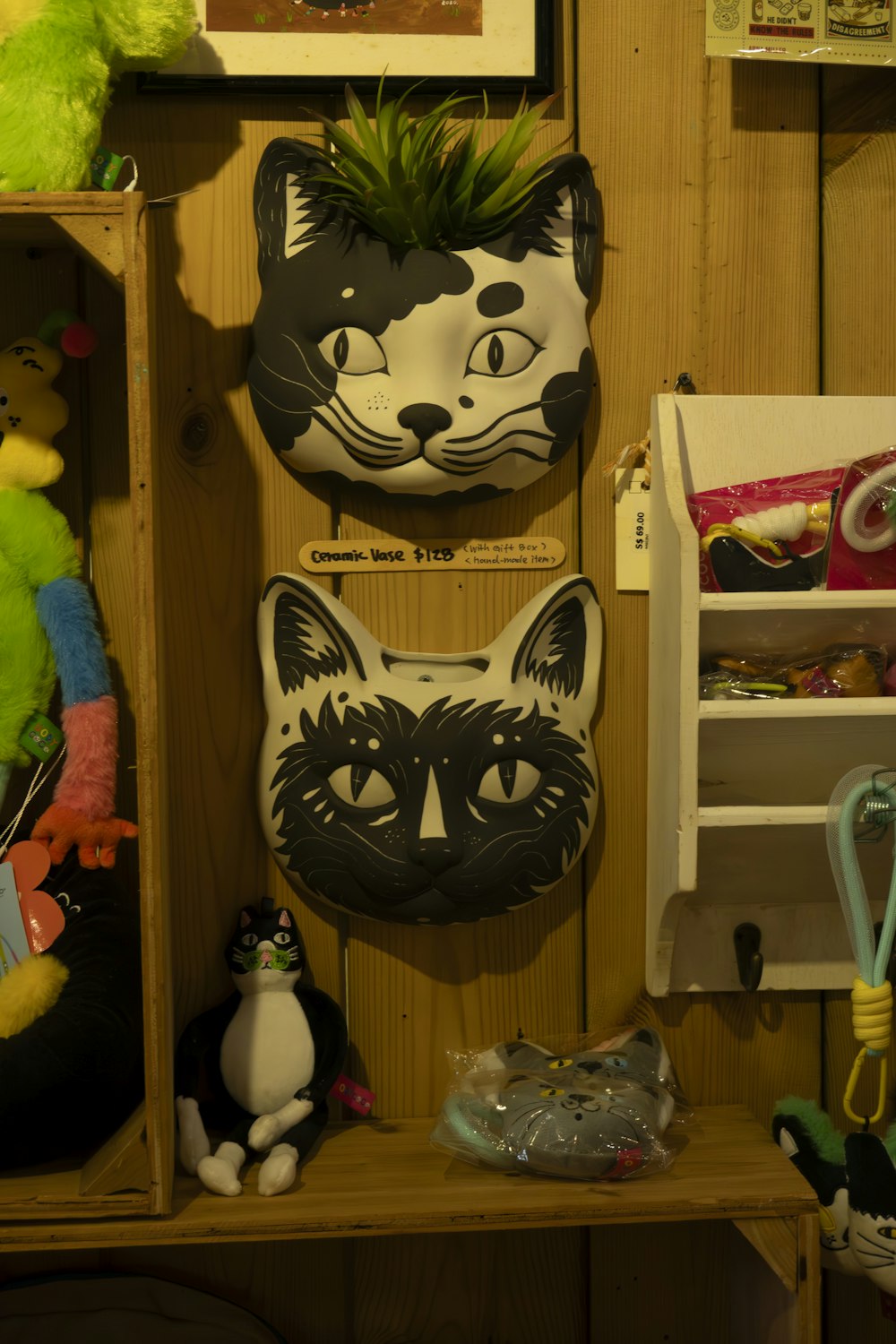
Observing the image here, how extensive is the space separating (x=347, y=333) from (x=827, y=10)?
60 centimetres

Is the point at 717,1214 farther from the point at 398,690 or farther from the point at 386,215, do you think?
the point at 386,215

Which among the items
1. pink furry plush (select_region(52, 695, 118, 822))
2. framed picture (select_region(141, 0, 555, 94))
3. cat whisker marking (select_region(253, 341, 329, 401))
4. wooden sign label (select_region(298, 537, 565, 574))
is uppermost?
framed picture (select_region(141, 0, 555, 94))

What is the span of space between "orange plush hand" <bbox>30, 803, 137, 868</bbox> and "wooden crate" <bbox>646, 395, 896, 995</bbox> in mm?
527

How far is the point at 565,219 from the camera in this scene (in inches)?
46.8

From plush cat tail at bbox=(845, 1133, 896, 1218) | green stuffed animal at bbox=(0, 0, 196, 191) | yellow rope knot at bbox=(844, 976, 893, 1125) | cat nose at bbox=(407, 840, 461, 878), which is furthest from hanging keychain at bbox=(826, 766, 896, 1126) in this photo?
green stuffed animal at bbox=(0, 0, 196, 191)

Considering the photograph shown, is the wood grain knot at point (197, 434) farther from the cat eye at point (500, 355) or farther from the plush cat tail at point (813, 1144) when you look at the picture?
the plush cat tail at point (813, 1144)

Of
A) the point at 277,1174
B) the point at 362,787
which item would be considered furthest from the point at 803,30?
the point at 277,1174

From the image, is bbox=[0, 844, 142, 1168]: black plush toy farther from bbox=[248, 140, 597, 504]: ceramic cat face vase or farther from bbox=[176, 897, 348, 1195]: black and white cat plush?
bbox=[248, 140, 597, 504]: ceramic cat face vase

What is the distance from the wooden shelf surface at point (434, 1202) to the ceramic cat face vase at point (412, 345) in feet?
2.18

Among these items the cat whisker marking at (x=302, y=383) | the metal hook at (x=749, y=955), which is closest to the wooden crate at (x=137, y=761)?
the cat whisker marking at (x=302, y=383)

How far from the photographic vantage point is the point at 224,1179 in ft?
3.44

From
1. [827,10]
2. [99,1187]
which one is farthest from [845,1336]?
[827,10]

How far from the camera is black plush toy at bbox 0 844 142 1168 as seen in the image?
102cm

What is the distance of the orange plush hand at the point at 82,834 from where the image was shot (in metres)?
1.07
